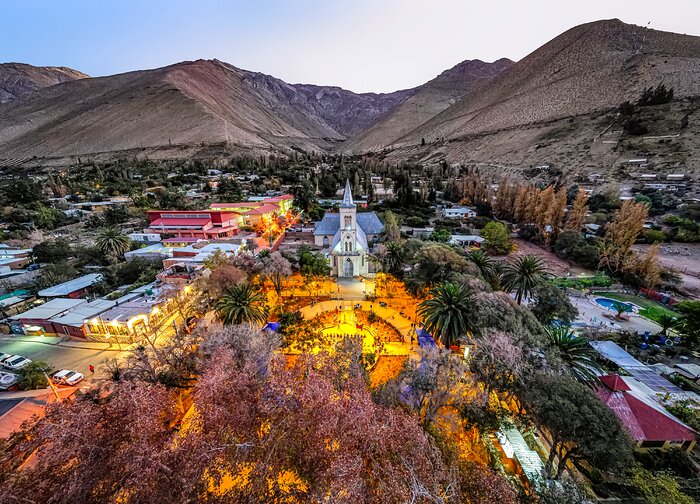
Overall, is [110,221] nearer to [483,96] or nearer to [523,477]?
[523,477]

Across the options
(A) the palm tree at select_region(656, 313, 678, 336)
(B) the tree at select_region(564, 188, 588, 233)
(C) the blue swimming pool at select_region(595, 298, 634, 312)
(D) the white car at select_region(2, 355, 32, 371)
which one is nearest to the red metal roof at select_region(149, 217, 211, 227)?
(D) the white car at select_region(2, 355, 32, 371)

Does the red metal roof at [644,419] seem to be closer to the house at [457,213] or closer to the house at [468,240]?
the house at [468,240]

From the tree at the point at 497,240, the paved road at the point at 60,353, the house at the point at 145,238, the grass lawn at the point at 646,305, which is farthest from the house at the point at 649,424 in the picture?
the house at the point at 145,238

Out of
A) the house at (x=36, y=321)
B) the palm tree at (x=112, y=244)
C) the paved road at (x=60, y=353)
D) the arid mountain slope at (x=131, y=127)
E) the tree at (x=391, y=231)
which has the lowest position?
the paved road at (x=60, y=353)

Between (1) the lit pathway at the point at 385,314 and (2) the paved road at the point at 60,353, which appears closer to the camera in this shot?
(2) the paved road at the point at 60,353

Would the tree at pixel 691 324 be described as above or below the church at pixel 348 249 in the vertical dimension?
below

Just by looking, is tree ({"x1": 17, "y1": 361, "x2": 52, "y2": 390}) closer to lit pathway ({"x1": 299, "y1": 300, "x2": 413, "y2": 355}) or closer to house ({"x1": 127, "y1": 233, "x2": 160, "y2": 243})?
lit pathway ({"x1": 299, "y1": 300, "x2": 413, "y2": 355})

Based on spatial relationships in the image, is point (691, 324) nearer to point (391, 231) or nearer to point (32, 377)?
point (391, 231)
